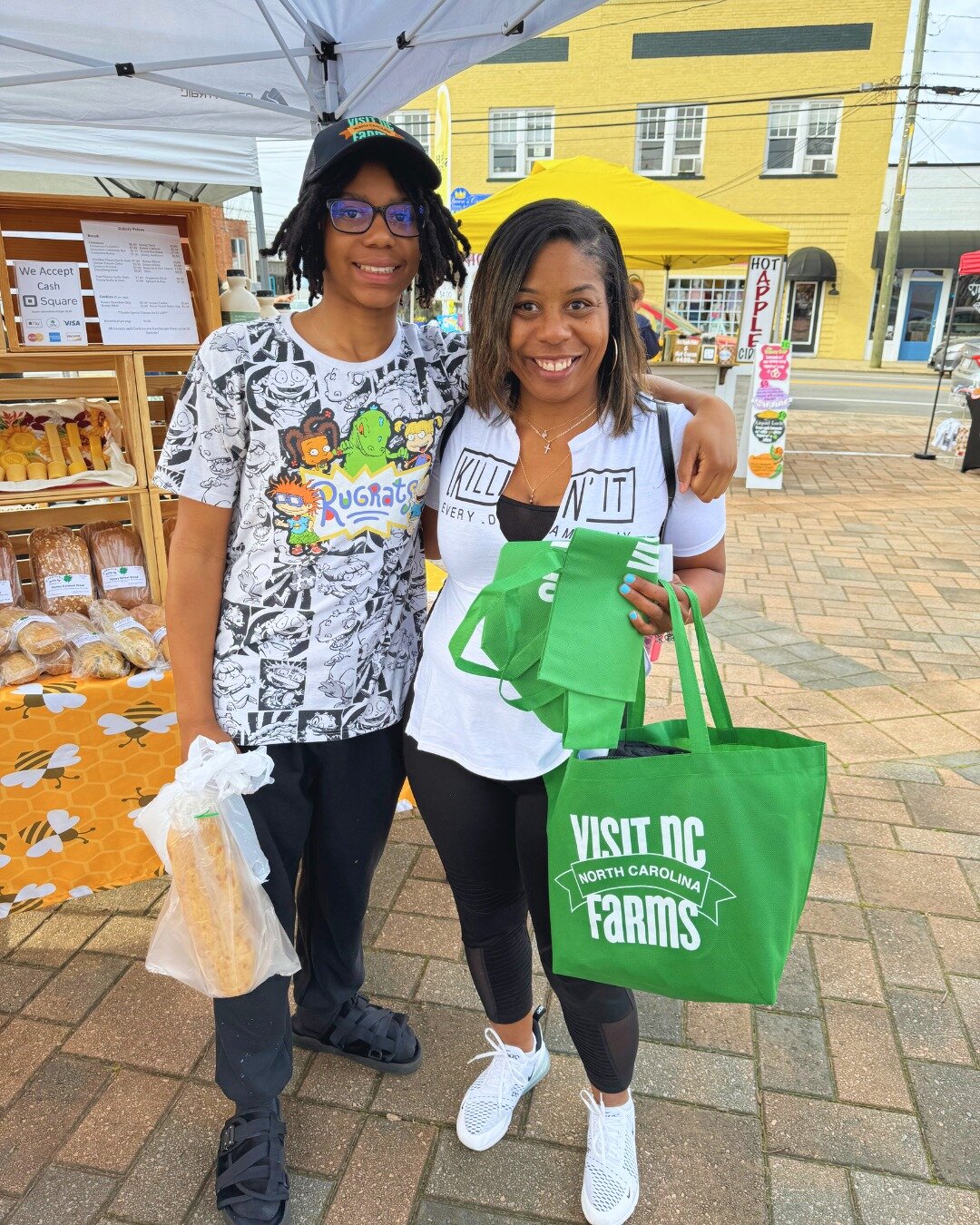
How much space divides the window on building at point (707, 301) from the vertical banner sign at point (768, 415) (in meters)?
16.9

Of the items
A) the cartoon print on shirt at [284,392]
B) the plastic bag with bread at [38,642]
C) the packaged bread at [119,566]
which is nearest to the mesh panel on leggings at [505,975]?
the cartoon print on shirt at [284,392]

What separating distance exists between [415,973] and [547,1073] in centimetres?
49

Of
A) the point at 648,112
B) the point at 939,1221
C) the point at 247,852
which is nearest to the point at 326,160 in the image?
the point at 247,852

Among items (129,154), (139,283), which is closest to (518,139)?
(129,154)

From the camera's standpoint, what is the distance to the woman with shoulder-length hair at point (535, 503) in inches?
55.3

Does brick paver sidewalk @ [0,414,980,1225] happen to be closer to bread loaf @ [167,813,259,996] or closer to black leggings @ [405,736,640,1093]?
black leggings @ [405,736,640,1093]

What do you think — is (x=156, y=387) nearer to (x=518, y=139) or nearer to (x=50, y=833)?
(x=50, y=833)

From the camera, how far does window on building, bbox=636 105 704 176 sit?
23.1 metres

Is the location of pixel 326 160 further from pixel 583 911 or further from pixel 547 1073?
pixel 547 1073

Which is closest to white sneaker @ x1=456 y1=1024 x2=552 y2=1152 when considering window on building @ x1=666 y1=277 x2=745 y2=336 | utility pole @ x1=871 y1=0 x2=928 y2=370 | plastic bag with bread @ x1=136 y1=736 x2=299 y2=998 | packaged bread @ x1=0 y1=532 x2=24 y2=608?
plastic bag with bread @ x1=136 y1=736 x2=299 y2=998

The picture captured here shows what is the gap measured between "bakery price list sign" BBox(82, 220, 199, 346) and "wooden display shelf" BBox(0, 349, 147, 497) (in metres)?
0.13

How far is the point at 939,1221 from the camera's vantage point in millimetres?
1655

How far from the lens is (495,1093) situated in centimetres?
185

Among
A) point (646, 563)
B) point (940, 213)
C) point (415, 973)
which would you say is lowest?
point (415, 973)
